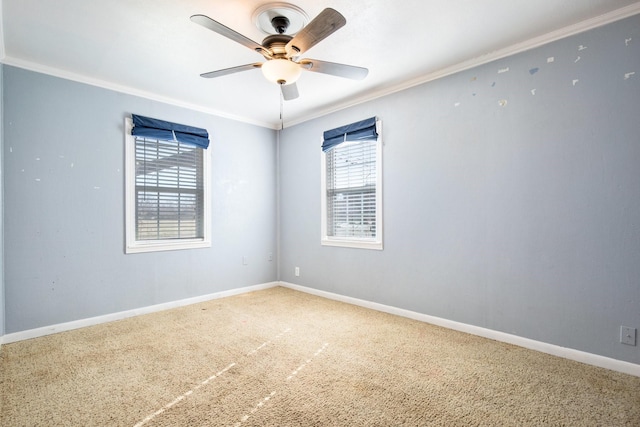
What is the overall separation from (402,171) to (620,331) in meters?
2.18

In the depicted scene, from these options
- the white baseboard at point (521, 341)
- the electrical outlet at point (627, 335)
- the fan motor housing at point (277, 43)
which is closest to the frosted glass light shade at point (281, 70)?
the fan motor housing at point (277, 43)

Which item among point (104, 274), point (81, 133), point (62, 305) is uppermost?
point (81, 133)

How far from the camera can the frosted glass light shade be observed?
2.12m

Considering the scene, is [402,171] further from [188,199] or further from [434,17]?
[188,199]

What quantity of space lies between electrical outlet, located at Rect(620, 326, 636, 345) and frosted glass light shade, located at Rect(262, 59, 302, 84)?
116 inches

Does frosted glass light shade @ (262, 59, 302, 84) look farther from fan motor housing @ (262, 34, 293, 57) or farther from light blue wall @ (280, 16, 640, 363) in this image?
light blue wall @ (280, 16, 640, 363)

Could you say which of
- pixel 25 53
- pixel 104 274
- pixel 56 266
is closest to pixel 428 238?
pixel 104 274

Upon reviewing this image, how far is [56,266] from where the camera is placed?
3031 millimetres

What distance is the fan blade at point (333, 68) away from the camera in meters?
2.18

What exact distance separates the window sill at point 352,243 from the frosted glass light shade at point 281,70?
2.15 metres

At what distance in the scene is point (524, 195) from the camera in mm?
2609

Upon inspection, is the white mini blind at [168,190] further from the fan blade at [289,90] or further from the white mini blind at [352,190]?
the fan blade at [289,90]

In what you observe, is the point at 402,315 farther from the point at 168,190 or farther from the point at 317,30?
the point at 168,190

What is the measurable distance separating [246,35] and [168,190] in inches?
86.6
